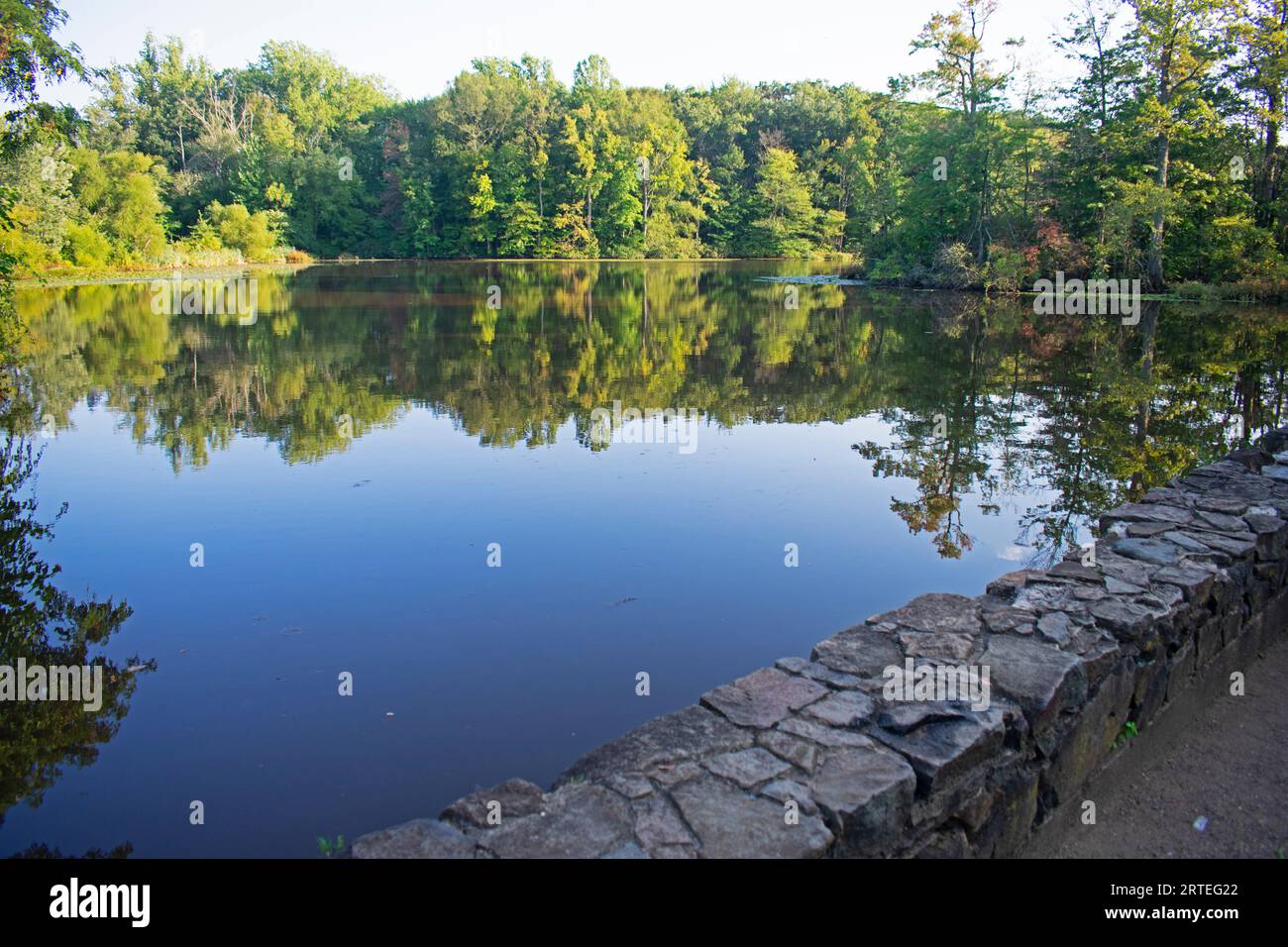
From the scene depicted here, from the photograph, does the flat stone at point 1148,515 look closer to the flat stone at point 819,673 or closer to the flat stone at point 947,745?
the flat stone at point 819,673

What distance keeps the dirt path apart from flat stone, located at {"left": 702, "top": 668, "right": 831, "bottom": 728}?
3.83 ft

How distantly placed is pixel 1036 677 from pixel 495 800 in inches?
94.4

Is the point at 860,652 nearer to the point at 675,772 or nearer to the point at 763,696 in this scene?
the point at 763,696

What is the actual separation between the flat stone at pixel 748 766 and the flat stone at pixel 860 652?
0.86 m

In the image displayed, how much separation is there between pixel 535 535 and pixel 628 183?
60.6 metres

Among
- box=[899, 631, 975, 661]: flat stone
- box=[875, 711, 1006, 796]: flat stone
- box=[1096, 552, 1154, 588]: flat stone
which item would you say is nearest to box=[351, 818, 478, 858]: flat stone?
box=[875, 711, 1006, 796]: flat stone

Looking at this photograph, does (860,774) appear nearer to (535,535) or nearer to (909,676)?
(909,676)

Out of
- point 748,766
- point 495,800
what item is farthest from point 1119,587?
point 495,800

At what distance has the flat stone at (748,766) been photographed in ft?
10.7

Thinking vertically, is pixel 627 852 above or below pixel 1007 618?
below

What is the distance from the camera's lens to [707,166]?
69.2 meters

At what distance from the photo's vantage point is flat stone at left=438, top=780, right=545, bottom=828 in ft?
10.1

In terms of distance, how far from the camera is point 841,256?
67.3 metres
